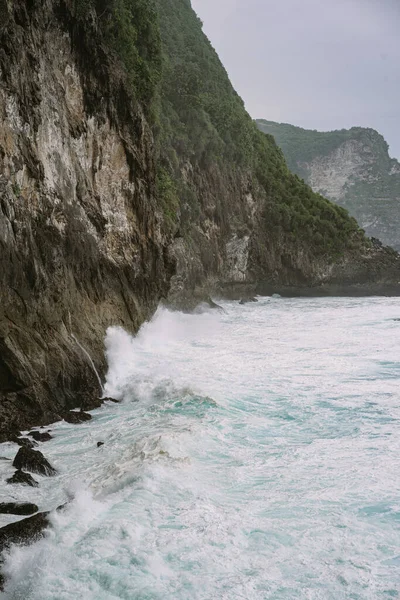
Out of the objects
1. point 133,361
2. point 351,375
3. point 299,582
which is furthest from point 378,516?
point 133,361

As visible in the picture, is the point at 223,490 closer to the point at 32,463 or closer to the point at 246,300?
the point at 32,463

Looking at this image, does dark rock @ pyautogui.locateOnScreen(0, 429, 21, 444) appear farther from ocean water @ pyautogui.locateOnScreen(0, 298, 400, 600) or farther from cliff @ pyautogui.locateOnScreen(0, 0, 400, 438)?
cliff @ pyautogui.locateOnScreen(0, 0, 400, 438)

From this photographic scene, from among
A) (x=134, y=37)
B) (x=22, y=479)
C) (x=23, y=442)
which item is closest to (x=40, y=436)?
(x=23, y=442)

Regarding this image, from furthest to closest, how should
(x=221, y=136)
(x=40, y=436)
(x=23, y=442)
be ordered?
1. (x=221, y=136)
2. (x=40, y=436)
3. (x=23, y=442)

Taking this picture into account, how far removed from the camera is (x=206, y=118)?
4588cm

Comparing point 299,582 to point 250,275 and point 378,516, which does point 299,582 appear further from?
point 250,275

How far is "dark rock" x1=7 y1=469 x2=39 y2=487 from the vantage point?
31.3 feet

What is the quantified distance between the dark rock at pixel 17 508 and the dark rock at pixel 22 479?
0.83 metres

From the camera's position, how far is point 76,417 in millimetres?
13609

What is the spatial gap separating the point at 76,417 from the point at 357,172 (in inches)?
6185

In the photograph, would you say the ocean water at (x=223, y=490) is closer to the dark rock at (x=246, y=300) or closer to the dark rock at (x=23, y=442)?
the dark rock at (x=23, y=442)

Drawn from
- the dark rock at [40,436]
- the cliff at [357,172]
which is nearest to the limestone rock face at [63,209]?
the dark rock at [40,436]

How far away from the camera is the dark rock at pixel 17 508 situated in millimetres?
8523

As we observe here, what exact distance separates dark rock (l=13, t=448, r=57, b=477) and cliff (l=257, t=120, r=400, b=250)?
140182 mm
